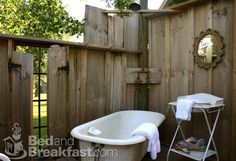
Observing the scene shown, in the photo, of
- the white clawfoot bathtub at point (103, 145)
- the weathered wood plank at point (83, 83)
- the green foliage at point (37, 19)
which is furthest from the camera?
the green foliage at point (37, 19)

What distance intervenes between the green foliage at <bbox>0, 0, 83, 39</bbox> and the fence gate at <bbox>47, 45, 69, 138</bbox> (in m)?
2.13

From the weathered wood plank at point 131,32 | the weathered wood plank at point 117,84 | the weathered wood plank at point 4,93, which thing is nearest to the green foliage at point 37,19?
the weathered wood plank at point 131,32

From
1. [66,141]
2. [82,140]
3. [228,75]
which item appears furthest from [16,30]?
[228,75]

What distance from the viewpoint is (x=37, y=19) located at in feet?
17.7

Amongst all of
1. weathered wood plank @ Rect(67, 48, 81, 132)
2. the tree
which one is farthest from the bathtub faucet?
the tree

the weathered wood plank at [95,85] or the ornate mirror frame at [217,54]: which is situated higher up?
the ornate mirror frame at [217,54]

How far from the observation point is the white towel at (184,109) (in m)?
2.80

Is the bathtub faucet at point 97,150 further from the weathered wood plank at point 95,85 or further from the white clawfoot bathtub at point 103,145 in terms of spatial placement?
the weathered wood plank at point 95,85

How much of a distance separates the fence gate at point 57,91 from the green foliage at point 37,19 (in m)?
2.13

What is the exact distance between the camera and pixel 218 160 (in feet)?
9.81

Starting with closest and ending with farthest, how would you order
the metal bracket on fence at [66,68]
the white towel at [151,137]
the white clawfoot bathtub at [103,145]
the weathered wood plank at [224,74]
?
the white clawfoot bathtub at [103,145], the white towel at [151,137], the weathered wood plank at [224,74], the metal bracket on fence at [66,68]

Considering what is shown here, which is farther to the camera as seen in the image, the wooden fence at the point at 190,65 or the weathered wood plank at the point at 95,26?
the weathered wood plank at the point at 95,26

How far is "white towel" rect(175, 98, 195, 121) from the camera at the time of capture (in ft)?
9.19

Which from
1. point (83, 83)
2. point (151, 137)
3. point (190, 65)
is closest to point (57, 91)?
point (83, 83)
